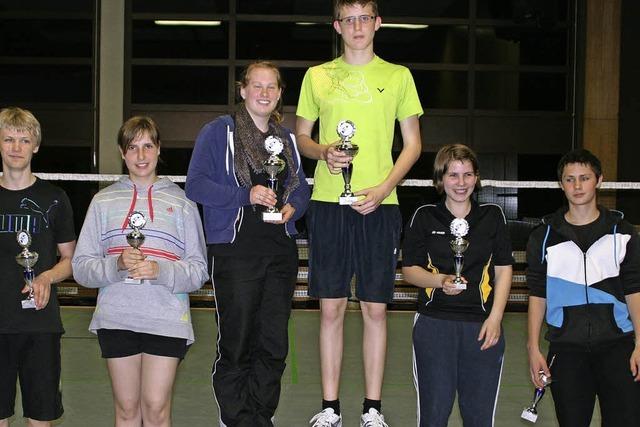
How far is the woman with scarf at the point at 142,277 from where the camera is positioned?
10.9 ft

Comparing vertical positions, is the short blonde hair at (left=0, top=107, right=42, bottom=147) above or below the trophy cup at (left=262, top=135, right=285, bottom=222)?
above

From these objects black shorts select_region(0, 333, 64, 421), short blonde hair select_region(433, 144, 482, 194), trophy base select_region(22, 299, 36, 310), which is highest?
short blonde hair select_region(433, 144, 482, 194)

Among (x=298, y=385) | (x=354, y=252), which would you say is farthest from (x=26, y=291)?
(x=298, y=385)

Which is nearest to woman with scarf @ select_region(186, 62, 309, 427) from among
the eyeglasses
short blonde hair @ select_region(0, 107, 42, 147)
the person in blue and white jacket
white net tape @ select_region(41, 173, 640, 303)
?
the eyeglasses

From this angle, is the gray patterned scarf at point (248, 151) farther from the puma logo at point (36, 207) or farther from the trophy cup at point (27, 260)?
the trophy cup at point (27, 260)

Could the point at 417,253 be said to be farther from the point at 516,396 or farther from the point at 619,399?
the point at 516,396

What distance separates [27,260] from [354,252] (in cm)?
153

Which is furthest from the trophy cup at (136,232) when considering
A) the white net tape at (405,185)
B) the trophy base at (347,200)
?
the white net tape at (405,185)

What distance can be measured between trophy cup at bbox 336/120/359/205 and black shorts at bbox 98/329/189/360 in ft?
3.32

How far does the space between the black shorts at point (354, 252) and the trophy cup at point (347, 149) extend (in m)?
0.24

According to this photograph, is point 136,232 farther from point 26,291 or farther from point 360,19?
point 360,19

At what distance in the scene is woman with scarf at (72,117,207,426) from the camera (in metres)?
3.32

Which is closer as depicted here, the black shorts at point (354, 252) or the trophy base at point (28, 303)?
the trophy base at point (28, 303)

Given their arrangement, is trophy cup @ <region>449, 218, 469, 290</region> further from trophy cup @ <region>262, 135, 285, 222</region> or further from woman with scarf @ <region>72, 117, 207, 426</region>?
woman with scarf @ <region>72, 117, 207, 426</region>
